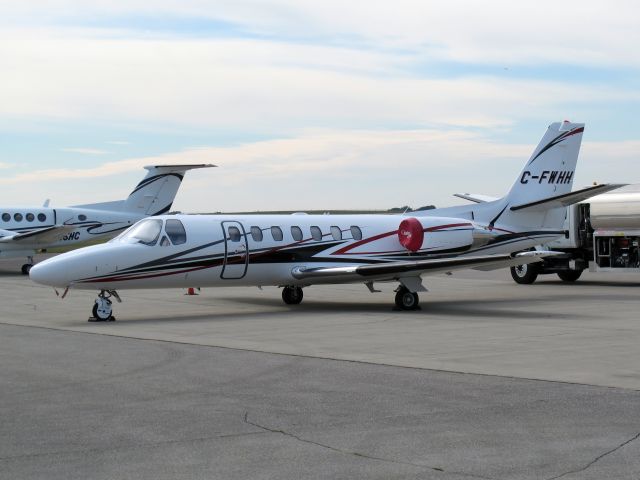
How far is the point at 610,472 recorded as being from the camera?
6.67 m

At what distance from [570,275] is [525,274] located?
1.51 metres

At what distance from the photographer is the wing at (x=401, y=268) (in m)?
20.2

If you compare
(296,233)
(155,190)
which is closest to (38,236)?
(155,190)

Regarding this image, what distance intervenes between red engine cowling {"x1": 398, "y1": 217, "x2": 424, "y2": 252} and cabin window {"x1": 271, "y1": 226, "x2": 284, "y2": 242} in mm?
2926

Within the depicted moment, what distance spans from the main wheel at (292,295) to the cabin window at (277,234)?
5.39 ft

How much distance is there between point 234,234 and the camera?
2047 cm

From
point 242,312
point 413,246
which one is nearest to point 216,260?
point 242,312

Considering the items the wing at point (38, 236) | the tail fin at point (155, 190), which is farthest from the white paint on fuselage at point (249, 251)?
the tail fin at point (155, 190)

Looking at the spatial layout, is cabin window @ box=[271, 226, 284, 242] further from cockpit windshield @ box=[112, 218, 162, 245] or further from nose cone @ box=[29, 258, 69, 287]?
nose cone @ box=[29, 258, 69, 287]

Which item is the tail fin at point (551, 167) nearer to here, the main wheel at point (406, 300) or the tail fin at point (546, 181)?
the tail fin at point (546, 181)

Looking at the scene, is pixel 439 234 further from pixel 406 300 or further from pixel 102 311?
pixel 102 311

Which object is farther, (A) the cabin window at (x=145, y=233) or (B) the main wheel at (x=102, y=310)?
(A) the cabin window at (x=145, y=233)

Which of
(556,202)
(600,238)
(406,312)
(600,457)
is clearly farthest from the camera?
(600,238)

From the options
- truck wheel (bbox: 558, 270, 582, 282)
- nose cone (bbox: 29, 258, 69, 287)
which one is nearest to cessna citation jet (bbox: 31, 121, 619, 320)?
nose cone (bbox: 29, 258, 69, 287)
